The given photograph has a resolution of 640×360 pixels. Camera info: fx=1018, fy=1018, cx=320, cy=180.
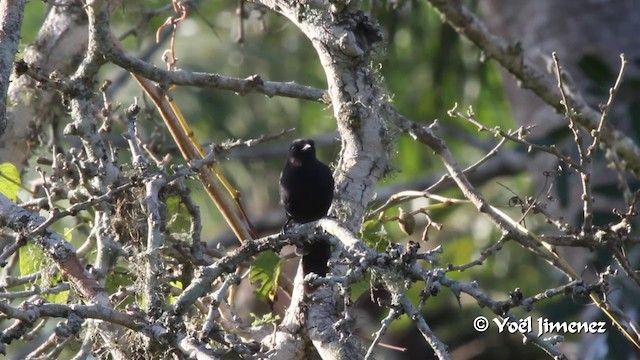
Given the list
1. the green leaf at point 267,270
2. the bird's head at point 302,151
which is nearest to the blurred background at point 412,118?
the bird's head at point 302,151

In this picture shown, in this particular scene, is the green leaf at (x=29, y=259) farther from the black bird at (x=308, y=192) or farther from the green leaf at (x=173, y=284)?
the black bird at (x=308, y=192)

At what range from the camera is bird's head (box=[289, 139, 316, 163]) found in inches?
164

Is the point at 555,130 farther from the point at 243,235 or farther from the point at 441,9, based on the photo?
the point at 243,235

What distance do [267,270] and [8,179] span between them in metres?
0.93

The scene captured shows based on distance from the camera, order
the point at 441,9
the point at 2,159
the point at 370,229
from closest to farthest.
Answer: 1. the point at 370,229
2. the point at 2,159
3. the point at 441,9

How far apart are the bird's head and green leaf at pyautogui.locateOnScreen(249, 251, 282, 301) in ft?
2.19

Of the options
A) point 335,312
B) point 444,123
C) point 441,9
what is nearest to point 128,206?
point 335,312

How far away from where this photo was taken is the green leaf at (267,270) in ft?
11.7

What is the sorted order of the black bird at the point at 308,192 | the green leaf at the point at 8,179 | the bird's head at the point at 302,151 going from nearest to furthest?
1. the black bird at the point at 308,192
2. the green leaf at the point at 8,179
3. the bird's head at the point at 302,151

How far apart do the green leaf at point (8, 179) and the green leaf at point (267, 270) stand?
0.86m

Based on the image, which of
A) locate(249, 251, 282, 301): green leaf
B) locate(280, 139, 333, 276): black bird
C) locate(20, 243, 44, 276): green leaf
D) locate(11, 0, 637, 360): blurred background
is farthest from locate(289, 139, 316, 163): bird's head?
locate(11, 0, 637, 360): blurred background

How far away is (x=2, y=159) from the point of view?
4328mm

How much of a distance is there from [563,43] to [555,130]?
2360 millimetres

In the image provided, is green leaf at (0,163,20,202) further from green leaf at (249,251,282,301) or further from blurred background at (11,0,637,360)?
blurred background at (11,0,637,360)
